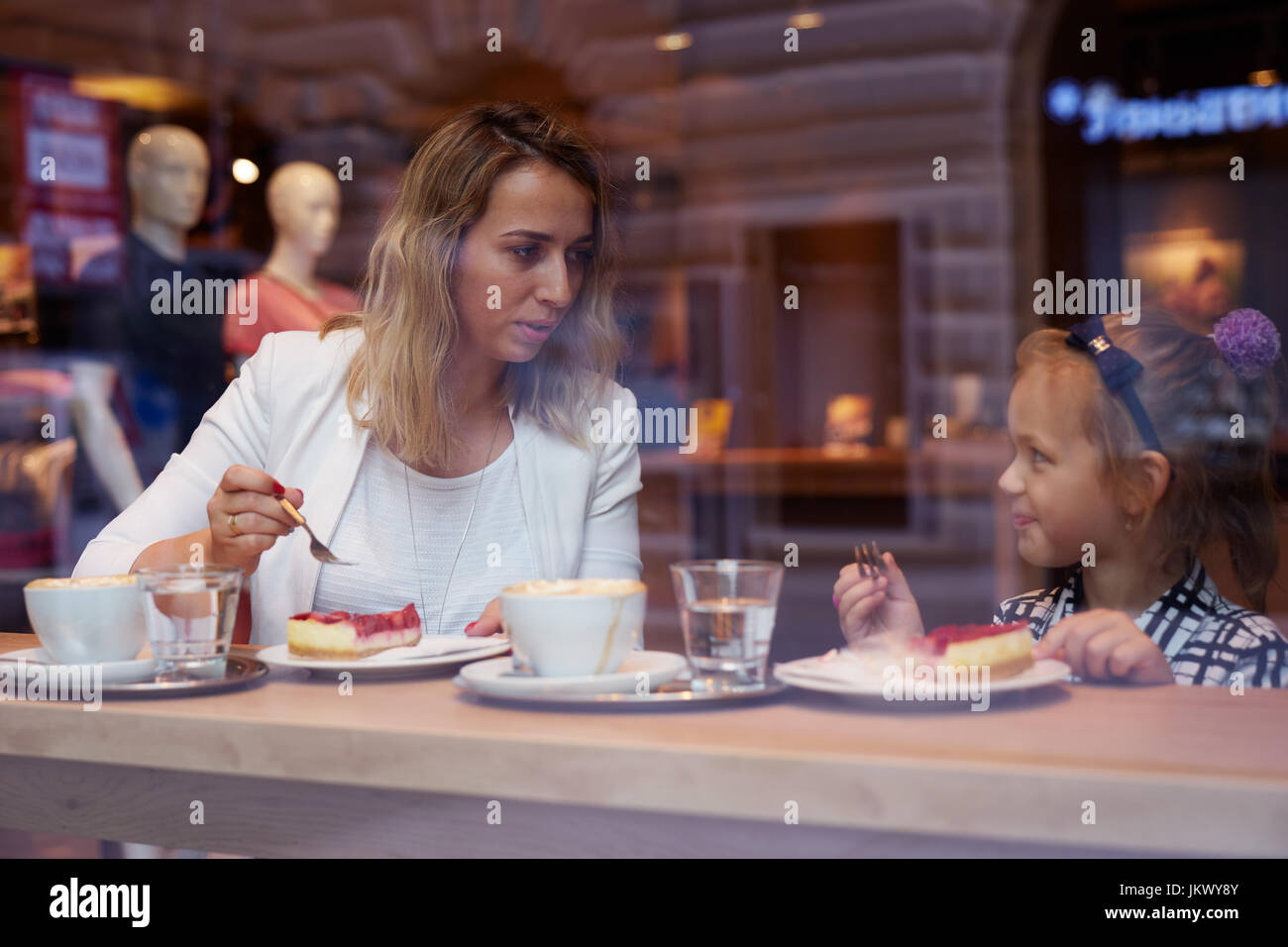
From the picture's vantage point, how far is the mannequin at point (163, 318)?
306 cm

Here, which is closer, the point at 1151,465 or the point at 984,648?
the point at 984,648

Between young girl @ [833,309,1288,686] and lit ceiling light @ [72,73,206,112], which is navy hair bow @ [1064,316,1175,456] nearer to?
young girl @ [833,309,1288,686]

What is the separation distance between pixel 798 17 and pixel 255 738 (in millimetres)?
6403

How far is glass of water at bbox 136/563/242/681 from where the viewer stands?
0.96 metres

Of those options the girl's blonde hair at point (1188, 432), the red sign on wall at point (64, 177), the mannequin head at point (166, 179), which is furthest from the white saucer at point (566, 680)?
the red sign on wall at point (64, 177)

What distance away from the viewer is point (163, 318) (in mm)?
3170

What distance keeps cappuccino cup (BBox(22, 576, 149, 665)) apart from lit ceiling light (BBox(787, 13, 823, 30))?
20.2 ft

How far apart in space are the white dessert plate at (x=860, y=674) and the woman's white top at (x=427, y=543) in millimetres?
702

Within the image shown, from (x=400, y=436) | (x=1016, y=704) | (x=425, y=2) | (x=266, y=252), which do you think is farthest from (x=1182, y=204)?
(x=1016, y=704)

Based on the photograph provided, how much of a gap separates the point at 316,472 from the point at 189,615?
2.17 ft

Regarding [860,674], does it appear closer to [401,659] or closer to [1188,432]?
[401,659]

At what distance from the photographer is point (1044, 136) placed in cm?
550

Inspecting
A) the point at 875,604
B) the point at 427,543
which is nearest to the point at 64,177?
the point at 427,543

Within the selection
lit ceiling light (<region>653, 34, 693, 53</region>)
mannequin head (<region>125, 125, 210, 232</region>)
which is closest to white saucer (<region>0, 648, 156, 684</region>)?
mannequin head (<region>125, 125, 210, 232</region>)
